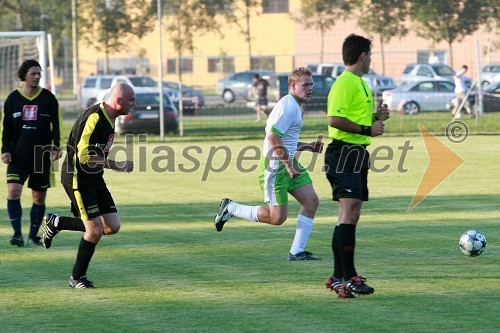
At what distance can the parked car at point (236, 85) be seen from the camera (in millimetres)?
46562

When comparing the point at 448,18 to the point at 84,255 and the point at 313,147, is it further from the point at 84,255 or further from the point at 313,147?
the point at 84,255

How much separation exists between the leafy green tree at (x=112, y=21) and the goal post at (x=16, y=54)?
11.5 m

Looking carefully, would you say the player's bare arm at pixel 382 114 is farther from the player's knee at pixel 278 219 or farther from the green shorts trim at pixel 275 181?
the player's knee at pixel 278 219

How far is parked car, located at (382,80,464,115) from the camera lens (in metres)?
39.7

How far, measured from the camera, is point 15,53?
33.6 m

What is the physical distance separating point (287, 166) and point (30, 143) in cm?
375

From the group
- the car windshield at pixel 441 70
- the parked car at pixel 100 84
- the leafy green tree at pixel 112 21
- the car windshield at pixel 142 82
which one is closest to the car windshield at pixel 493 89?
the car windshield at pixel 441 70

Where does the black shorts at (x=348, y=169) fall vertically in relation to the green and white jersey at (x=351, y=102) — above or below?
below

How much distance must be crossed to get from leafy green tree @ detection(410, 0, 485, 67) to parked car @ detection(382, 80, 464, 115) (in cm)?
120

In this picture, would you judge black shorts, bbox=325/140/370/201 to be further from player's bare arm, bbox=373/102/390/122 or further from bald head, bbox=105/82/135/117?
bald head, bbox=105/82/135/117

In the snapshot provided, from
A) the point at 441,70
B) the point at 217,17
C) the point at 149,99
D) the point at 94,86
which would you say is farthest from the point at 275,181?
the point at 217,17

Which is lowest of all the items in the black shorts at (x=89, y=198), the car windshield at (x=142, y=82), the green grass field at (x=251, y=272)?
the green grass field at (x=251, y=272)

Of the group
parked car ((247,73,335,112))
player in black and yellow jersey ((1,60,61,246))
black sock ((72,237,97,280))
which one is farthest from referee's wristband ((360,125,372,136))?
parked car ((247,73,335,112))

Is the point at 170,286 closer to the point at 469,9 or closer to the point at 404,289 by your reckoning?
the point at 404,289
